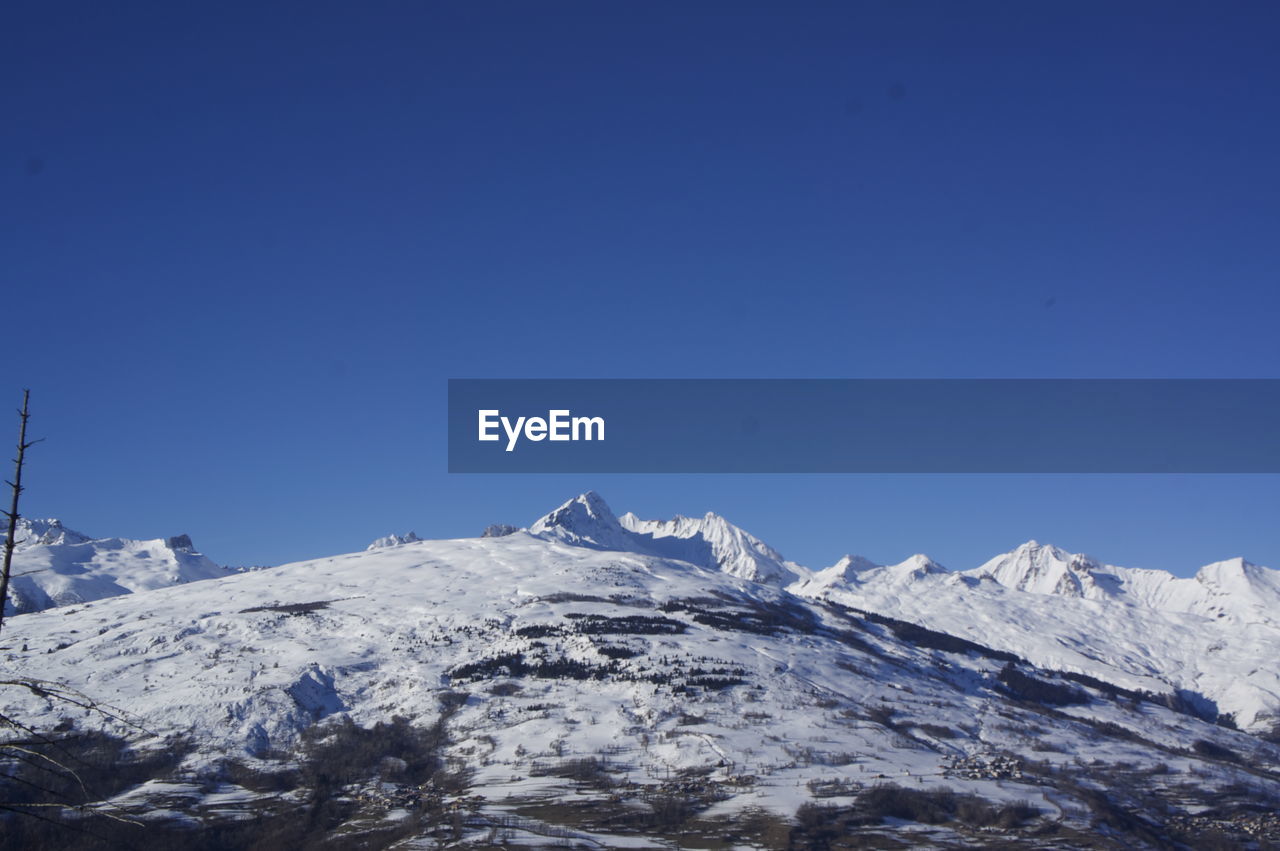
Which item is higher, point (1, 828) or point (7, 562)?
point (7, 562)

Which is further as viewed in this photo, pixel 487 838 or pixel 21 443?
pixel 487 838

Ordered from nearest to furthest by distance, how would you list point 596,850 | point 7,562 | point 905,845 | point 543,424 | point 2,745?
point 2,745, point 7,562, point 543,424, point 596,850, point 905,845

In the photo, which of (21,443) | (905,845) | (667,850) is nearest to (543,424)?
(21,443)

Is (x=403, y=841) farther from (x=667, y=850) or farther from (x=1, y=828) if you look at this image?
(x=1, y=828)

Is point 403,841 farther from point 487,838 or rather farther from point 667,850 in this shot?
point 667,850

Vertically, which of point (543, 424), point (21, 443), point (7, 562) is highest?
point (543, 424)

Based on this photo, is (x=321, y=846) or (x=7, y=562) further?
(x=321, y=846)

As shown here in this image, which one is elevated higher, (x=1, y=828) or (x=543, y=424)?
(x=543, y=424)

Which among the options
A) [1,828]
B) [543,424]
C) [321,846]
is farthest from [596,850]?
[1,828]

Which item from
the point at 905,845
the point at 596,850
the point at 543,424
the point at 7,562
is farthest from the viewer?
the point at 905,845
